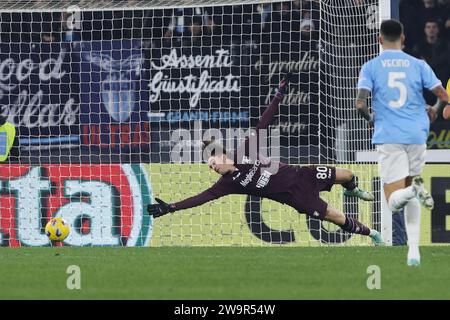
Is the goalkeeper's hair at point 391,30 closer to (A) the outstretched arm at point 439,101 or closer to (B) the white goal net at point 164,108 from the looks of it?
(A) the outstretched arm at point 439,101

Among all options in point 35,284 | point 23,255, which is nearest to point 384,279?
point 35,284

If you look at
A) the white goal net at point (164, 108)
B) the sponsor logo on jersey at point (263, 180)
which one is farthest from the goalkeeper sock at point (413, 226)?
the white goal net at point (164, 108)

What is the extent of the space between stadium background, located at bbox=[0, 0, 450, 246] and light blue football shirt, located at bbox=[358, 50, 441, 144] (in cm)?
580

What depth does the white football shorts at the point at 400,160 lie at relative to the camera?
1123 cm

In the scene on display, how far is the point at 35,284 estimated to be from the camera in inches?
390

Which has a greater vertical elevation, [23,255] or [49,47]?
[49,47]

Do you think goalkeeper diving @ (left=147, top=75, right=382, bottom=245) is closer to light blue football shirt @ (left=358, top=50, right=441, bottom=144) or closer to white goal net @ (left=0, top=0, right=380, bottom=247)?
white goal net @ (left=0, top=0, right=380, bottom=247)

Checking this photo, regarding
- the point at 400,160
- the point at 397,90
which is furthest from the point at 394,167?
the point at 397,90

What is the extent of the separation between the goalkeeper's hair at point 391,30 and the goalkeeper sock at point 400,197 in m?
1.29

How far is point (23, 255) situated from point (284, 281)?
455cm

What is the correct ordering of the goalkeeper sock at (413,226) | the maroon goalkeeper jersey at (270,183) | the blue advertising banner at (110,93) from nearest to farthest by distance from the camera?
the goalkeeper sock at (413,226) → the maroon goalkeeper jersey at (270,183) → the blue advertising banner at (110,93)

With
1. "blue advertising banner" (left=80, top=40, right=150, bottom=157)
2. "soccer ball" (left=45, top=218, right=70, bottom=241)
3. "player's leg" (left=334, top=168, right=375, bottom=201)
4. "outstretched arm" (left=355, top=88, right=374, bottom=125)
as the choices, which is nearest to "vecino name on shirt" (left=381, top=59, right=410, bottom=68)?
"outstretched arm" (left=355, top=88, right=374, bottom=125)

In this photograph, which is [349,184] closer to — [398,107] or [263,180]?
[263,180]
